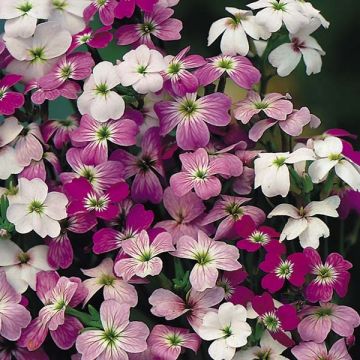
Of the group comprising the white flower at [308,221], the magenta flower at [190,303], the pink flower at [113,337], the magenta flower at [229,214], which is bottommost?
the pink flower at [113,337]

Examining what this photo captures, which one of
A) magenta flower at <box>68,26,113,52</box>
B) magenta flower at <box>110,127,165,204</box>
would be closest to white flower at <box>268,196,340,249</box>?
magenta flower at <box>110,127,165,204</box>

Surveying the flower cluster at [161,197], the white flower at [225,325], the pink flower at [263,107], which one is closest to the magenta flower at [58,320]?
the flower cluster at [161,197]

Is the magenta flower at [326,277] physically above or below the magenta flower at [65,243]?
above

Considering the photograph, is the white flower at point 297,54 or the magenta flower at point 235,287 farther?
the white flower at point 297,54

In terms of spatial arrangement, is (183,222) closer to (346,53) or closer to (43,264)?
Answer: (43,264)

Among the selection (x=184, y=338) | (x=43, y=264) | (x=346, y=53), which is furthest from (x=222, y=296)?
(x=346, y=53)

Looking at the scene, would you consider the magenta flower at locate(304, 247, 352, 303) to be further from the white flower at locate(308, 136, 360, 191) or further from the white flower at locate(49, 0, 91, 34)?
the white flower at locate(49, 0, 91, 34)

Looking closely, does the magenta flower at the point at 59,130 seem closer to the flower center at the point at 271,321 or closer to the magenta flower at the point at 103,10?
the magenta flower at the point at 103,10
